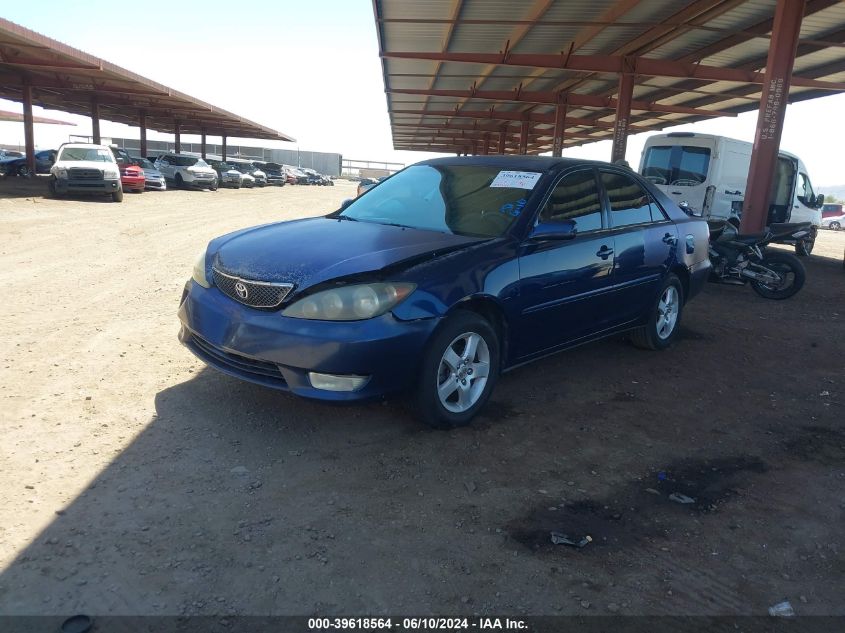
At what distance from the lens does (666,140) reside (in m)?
14.2

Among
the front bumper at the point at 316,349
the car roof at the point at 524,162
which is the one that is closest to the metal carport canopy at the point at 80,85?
the car roof at the point at 524,162

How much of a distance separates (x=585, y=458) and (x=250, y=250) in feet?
7.57

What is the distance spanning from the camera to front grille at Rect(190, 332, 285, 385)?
327 cm

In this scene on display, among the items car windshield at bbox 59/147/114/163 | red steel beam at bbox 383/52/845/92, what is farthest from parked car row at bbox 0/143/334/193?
red steel beam at bbox 383/52/845/92

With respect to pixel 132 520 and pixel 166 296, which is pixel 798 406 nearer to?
pixel 132 520

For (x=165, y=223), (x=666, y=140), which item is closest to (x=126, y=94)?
(x=165, y=223)

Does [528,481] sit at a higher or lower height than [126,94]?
lower

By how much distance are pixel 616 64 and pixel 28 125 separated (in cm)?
2312

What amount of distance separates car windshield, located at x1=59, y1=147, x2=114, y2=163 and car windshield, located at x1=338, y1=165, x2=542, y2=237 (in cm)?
1654

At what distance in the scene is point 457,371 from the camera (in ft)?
11.8

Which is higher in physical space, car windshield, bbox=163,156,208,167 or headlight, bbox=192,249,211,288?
car windshield, bbox=163,156,208,167

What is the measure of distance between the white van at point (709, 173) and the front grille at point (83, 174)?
48.7ft

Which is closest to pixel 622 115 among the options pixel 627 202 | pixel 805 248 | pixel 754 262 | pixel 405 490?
pixel 805 248

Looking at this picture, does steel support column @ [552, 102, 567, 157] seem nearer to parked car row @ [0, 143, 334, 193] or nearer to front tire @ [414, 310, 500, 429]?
parked car row @ [0, 143, 334, 193]
